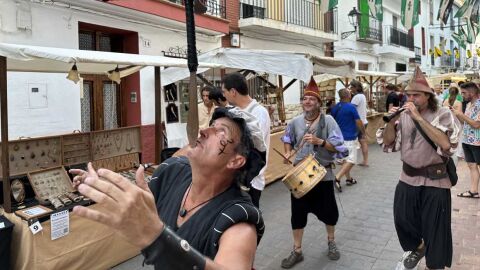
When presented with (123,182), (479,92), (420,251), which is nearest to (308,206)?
(420,251)

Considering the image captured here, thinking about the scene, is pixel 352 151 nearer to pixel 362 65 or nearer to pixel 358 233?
pixel 358 233

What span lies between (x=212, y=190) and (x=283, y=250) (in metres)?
3.11

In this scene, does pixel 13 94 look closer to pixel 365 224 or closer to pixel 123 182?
pixel 365 224

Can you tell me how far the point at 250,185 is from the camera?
2086 millimetres

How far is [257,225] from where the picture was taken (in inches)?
60.9

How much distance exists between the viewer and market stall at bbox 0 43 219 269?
3.61 metres

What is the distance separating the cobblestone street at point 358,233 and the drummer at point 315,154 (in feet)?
0.82

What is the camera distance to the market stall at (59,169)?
3.61 m

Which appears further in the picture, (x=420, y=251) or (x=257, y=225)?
(x=420, y=251)

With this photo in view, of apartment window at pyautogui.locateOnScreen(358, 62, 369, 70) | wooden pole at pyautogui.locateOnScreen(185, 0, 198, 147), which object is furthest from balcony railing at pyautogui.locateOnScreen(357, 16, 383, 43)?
wooden pole at pyautogui.locateOnScreen(185, 0, 198, 147)

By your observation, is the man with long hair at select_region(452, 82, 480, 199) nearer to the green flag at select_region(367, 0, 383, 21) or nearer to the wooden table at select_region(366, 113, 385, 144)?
the green flag at select_region(367, 0, 383, 21)

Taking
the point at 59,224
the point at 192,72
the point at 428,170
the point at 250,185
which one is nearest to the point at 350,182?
the point at 428,170

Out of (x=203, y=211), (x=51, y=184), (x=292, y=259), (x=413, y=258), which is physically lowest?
(x=292, y=259)

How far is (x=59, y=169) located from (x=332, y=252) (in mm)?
3075
